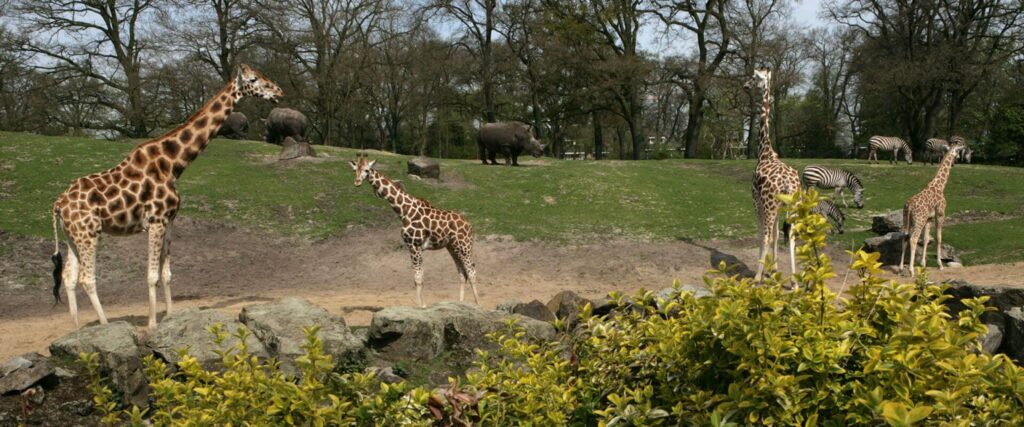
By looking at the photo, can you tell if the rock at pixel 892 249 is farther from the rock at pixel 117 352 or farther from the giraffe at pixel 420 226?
the rock at pixel 117 352

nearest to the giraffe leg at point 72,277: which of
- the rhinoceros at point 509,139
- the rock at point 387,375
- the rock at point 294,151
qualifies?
the rock at point 387,375

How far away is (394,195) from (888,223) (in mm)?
13316

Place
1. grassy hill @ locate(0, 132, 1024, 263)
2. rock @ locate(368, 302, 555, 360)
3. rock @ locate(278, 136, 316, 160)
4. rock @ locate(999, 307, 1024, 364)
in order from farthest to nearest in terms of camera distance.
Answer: rock @ locate(278, 136, 316, 160), grassy hill @ locate(0, 132, 1024, 263), rock @ locate(368, 302, 555, 360), rock @ locate(999, 307, 1024, 364)

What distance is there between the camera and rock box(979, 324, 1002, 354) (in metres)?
7.82

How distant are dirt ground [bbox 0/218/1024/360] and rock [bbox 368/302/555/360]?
6.04ft

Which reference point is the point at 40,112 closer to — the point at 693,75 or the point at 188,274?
the point at 188,274

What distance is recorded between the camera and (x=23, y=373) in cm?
692

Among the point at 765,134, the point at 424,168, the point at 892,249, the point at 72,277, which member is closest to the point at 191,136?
the point at 72,277

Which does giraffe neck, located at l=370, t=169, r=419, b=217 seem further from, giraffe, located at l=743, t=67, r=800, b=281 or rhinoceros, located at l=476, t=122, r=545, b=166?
rhinoceros, located at l=476, t=122, r=545, b=166

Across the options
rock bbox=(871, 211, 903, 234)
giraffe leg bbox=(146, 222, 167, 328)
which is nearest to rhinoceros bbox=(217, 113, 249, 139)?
giraffe leg bbox=(146, 222, 167, 328)

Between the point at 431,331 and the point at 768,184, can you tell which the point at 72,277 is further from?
the point at 768,184

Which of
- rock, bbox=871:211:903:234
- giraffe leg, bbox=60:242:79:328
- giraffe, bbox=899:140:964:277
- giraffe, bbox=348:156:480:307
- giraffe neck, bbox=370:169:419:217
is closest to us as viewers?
giraffe leg, bbox=60:242:79:328

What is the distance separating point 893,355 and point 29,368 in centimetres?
781

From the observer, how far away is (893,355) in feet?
7.99
